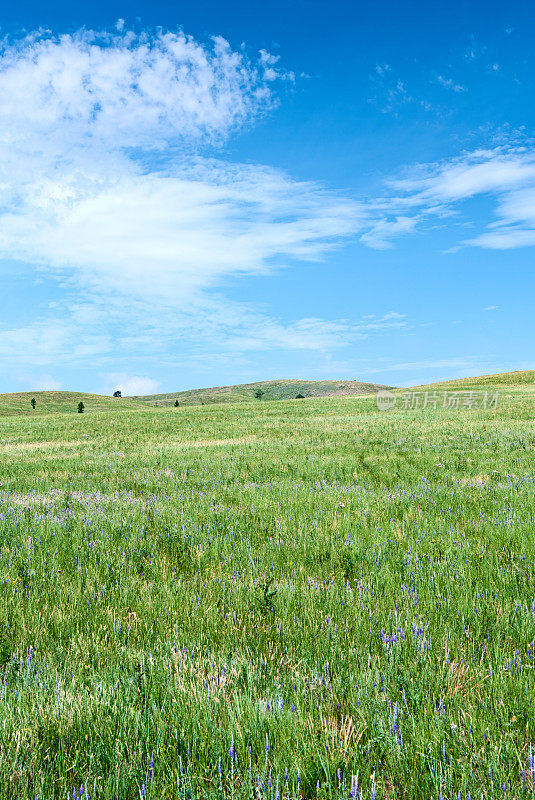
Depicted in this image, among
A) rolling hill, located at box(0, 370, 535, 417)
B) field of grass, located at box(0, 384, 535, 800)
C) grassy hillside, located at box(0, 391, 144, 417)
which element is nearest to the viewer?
field of grass, located at box(0, 384, 535, 800)

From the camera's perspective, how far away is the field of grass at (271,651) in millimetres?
2090

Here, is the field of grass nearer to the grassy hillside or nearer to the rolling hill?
the rolling hill

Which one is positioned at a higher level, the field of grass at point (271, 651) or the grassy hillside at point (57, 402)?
the grassy hillside at point (57, 402)

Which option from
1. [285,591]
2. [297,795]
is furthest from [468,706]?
[285,591]

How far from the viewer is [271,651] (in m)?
3.23

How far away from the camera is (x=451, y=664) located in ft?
9.25

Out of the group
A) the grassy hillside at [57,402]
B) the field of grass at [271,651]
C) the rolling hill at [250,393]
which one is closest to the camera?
the field of grass at [271,651]

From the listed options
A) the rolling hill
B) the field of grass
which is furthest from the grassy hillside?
the field of grass

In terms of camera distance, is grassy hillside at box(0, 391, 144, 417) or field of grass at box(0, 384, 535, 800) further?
grassy hillside at box(0, 391, 144, 417)

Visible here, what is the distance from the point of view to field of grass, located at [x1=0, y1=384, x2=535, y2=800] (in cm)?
209

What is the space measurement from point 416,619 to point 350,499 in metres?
4.40

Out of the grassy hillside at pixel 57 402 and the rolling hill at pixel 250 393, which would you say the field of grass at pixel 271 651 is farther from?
the grassy hillside at pixel 57 402

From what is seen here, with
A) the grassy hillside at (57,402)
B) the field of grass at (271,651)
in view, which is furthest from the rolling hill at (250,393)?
the field of grass at (271,651)

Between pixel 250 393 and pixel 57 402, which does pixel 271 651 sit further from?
pixel 250 393
